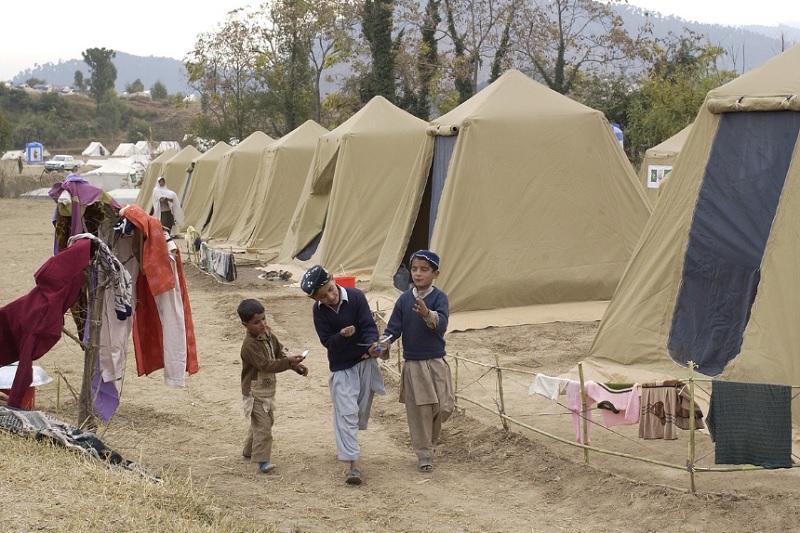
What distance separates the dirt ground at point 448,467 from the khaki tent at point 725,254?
2.62 feet

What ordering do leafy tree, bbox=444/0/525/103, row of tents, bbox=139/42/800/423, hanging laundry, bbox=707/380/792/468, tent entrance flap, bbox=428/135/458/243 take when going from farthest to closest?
leafy tree, bbox=444/0/525/103 < tent entrance flap, bbox=428/135/458/243 < row of tents, bbox=139/42/800/423 < hanging laundry, bbox=707/380/792/468

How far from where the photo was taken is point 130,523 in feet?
12.7

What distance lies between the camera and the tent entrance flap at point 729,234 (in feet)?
21.8

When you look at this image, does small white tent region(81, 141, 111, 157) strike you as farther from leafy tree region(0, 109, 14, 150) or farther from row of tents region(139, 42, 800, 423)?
row of tents region(139, 42, 800, 423)

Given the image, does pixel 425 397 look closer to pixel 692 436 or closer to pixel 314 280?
pixel 314 280

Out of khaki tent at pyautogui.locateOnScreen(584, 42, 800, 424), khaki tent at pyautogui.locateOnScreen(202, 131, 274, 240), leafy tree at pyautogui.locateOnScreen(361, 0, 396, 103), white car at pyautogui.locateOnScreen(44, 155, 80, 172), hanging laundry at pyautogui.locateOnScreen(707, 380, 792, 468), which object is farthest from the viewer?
white car at pyautogui.locateOnScreen(44, 155, 80, 172)

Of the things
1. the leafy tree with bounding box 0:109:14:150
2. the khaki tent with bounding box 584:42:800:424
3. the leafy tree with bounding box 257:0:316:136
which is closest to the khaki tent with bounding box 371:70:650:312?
the khaki tent with bounding box 584:42:800:424

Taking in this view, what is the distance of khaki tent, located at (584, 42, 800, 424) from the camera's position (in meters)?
6.27

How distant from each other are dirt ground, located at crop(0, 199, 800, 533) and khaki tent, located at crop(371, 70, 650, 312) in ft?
5.58

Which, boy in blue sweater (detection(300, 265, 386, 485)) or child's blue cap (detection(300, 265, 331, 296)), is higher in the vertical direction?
child's blue cap (detection(300, 265, 331, 296))

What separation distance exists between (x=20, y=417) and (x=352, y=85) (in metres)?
30.4

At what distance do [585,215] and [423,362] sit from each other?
571 centimetres

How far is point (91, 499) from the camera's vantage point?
408 cm

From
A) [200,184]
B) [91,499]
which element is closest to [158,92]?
[200,184]
